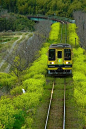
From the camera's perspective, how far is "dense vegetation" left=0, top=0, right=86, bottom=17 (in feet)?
346

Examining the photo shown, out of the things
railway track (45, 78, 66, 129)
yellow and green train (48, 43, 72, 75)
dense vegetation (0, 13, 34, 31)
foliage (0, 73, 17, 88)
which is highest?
yellow and green train (48, 43, 72, 75)

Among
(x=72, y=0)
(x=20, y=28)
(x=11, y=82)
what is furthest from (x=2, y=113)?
(x=72, y=0)

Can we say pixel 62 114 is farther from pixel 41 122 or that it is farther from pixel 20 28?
pixel 20 28

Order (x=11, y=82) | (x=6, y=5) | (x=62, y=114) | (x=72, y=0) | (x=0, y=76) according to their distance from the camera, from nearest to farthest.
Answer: (x=62, y=114) → (x=11, y=82) → (x=0, y=76) → (x=72, y=0) → (x=6, y=5)

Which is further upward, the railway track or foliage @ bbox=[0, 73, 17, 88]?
the railway track

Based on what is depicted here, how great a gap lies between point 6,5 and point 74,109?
4896 inches

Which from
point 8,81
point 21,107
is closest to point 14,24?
point 8,81

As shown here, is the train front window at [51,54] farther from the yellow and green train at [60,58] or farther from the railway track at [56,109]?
the railway track at [56,109]

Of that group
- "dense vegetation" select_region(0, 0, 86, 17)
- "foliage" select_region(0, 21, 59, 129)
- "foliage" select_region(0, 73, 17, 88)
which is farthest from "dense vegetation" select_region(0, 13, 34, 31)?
"foliage" select_region(0, 21, 59, 129)

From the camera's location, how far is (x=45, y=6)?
118 metres

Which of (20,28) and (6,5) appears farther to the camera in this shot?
(6,5)

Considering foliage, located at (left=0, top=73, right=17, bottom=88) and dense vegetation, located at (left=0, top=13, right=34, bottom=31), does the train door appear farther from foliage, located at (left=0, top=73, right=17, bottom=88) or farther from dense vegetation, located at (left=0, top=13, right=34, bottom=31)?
dense vegetation, located at (left=0, top=13, right=34, bottom=31)

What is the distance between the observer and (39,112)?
14.5 metres

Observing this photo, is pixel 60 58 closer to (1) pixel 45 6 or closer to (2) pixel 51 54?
(2) pixel 51 54
